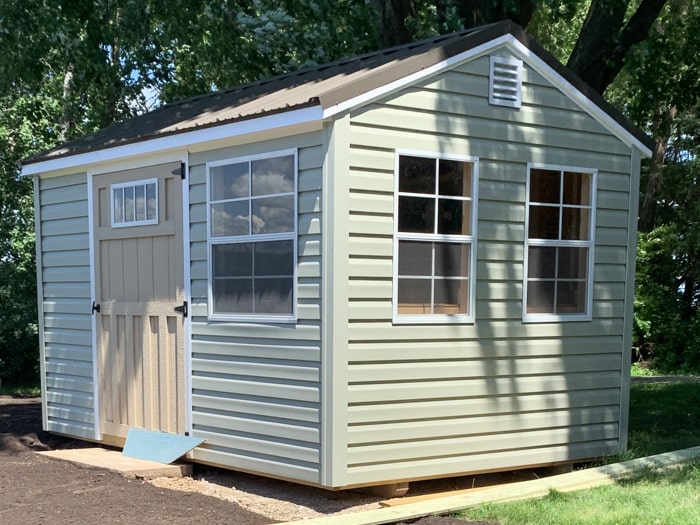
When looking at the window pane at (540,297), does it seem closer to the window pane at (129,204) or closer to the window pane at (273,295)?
the window pane at (273,295)

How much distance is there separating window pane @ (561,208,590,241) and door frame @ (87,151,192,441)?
313 cm

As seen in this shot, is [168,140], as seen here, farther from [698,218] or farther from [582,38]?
[698,218]

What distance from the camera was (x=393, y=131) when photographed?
5688 mm

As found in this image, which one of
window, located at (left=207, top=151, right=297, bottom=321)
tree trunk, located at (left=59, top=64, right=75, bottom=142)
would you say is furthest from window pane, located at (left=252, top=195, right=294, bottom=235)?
tree trunk, located at (left=59, top=64, right=75, bottom=142)

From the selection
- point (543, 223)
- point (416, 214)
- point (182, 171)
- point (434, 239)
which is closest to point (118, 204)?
point (182, 171)

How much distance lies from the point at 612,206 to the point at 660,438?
8.84 ft

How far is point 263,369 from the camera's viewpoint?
5961 mm

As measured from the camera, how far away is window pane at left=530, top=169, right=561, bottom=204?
6434 mm

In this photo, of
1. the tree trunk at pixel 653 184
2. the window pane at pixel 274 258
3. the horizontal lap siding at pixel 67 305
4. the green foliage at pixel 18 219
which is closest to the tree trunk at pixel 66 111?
the green foliage at pixel 18 219

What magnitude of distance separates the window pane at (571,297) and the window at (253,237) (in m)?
2.32

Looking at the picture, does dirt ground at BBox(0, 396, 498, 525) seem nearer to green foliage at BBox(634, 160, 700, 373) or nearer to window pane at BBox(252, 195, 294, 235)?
window pane at BBox(252, 195, 294, 235)

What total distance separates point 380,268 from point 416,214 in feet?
1.74

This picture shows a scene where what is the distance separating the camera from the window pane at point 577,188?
260 inches

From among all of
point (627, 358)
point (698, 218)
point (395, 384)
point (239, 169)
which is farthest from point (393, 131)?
point (698, 218)
